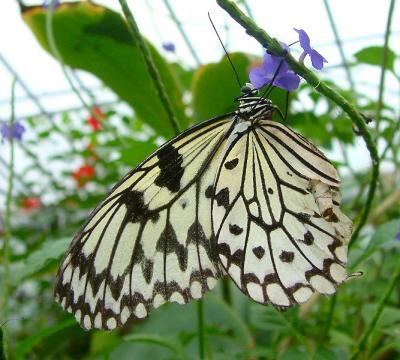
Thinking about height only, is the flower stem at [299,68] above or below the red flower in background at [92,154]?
below

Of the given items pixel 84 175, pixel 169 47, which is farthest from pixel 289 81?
pixel 84 175

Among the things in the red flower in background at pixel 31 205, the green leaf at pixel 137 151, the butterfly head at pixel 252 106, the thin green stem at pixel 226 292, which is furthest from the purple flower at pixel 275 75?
the red flower in background at pixel 31 205

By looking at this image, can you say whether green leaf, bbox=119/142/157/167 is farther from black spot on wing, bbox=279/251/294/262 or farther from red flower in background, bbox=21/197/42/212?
red flower in background, bbox=21/197/42/212

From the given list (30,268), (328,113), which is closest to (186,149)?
(30,268)

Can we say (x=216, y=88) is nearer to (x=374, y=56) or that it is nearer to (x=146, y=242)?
(x=374, y=56)

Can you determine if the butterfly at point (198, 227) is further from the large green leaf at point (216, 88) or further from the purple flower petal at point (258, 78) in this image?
the large green leaf at point (216, 88)

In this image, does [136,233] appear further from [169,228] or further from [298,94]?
[298,94]
